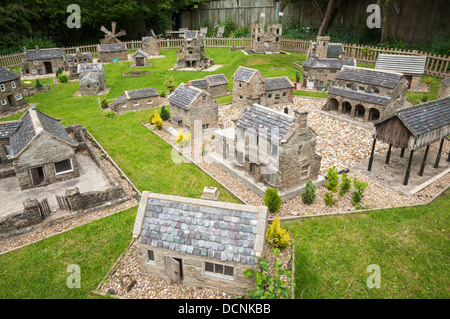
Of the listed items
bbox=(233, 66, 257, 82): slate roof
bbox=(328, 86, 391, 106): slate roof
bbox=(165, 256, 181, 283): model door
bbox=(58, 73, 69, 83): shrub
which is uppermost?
bbox=(233, 66, 257, 82): slate roof

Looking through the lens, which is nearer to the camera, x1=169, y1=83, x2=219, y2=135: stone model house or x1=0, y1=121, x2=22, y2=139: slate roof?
x1=0, y1=121, x2=22, y2=139: slate roof

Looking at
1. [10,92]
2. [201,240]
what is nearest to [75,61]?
[10,92]

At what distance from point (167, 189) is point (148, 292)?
7216 mm

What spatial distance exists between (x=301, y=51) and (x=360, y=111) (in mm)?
20543

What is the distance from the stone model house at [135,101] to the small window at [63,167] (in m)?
11.4

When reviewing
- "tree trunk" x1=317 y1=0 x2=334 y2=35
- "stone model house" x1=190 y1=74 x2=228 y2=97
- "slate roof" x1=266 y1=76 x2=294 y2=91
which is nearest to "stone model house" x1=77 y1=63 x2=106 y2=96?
"stone model house" x1=190 y1=74 x2=228 y2=97

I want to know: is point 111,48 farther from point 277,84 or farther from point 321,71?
point 321,71

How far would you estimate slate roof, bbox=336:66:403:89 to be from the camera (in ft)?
79.4

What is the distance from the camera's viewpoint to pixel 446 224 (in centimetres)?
1483

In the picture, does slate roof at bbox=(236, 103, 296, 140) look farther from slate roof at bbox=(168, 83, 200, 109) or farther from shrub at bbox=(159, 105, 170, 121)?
shrub at bbox=(159, 105, 170, 121)

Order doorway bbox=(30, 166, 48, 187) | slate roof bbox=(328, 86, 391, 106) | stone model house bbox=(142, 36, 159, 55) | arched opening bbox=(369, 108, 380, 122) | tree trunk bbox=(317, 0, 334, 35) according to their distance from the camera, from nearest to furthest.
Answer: doorway bbox=(30, 166, 48, 187) < slate roof bbox=(328, 86, 391, 106) < arched opening bbox=(369, 108, 380, 122) < tree trunk bbox=(317, 0, 334, 35) < stone model house bbox=(142, 36, 159, 55)
